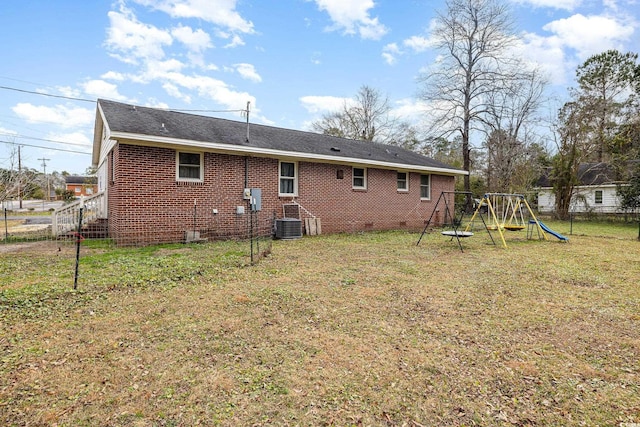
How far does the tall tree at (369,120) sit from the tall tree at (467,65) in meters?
8.25

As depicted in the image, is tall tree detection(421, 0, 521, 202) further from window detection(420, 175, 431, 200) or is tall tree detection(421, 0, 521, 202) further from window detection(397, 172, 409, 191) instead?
window detection(397, 172, 409, 191)

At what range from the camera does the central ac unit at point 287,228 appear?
10484 millimetres

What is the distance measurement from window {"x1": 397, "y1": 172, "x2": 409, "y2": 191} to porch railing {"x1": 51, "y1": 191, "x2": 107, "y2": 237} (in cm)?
1116

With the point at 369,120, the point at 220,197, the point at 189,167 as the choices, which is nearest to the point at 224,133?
the point at 189,167

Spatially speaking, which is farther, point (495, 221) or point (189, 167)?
point (495, 221)

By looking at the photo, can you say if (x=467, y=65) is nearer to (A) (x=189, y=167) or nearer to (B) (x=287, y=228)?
(B) (x=287, y=228)

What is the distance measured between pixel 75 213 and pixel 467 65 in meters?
23.6

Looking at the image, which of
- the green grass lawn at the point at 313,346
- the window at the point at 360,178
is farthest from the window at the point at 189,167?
the window at the point at 360,178

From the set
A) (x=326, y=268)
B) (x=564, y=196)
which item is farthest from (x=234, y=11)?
(x=564, y=196)

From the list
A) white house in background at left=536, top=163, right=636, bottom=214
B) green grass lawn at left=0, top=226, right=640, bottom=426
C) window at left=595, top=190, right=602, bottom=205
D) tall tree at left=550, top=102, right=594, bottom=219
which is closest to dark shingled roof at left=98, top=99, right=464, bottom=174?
green grass lawn at left=0, top=226, right=640, bottom=426

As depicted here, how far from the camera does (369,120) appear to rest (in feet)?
104

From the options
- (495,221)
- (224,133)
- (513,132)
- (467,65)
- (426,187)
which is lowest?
(495,221)

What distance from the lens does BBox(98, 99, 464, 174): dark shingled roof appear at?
29.5 feet

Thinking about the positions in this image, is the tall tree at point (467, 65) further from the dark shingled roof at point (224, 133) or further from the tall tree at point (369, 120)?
the dark shingled roof at point (224, 133)
